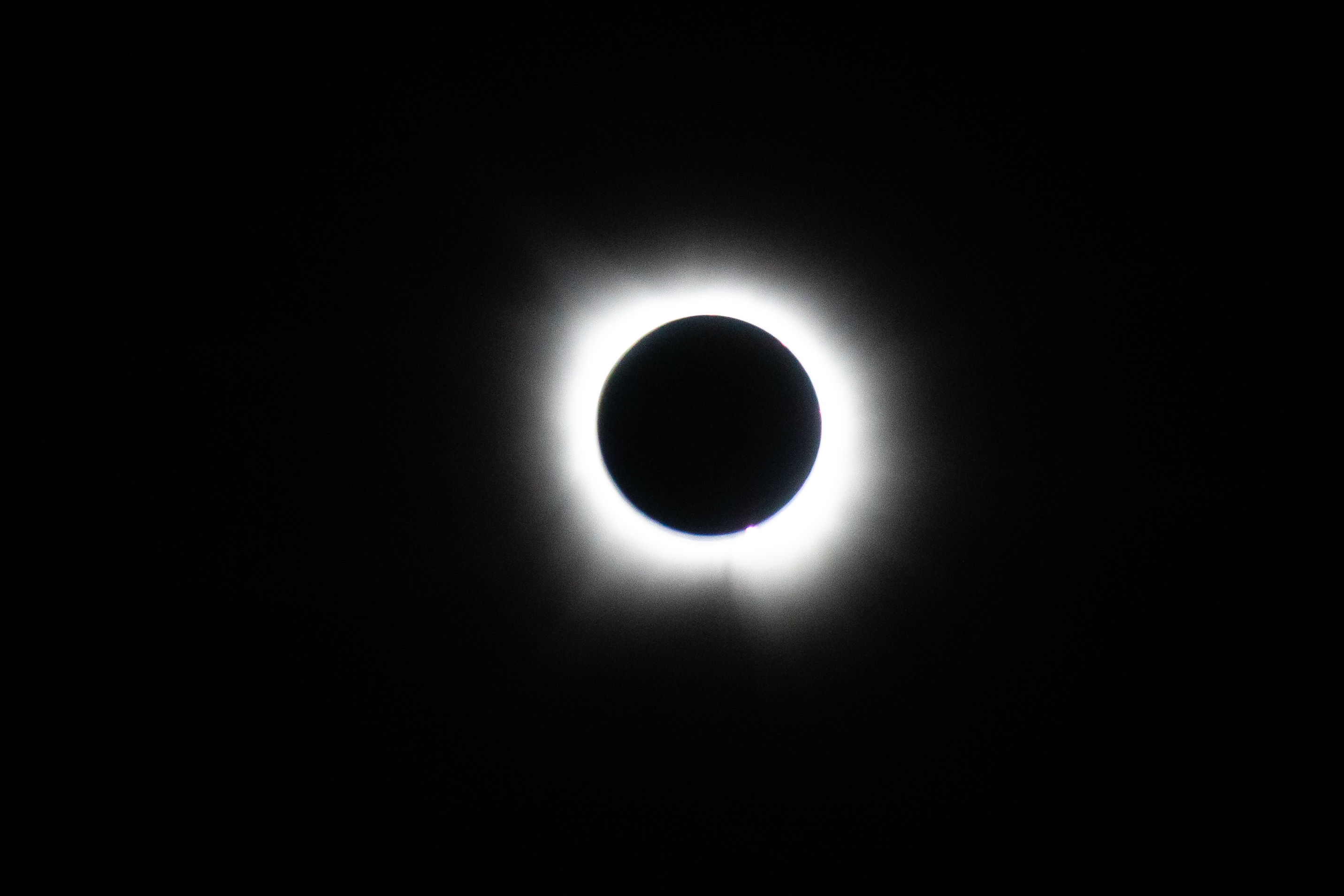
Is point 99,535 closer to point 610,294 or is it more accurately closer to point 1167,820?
point 610,294

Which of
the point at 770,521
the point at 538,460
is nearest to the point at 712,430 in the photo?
the point at 770,521

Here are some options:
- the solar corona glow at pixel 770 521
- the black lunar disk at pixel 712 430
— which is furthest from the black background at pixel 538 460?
the black lunar disk at pixel 712 430

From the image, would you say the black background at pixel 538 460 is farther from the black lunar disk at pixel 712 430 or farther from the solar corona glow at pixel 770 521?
the black lunar disk at pixel 712 430

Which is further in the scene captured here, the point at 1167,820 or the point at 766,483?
the point at 1167,820

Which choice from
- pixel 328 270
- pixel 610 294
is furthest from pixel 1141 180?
pixel 328 270

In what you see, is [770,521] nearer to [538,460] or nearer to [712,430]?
[712,430]

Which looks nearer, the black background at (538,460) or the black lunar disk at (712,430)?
the black lunar disk at (712,430)
